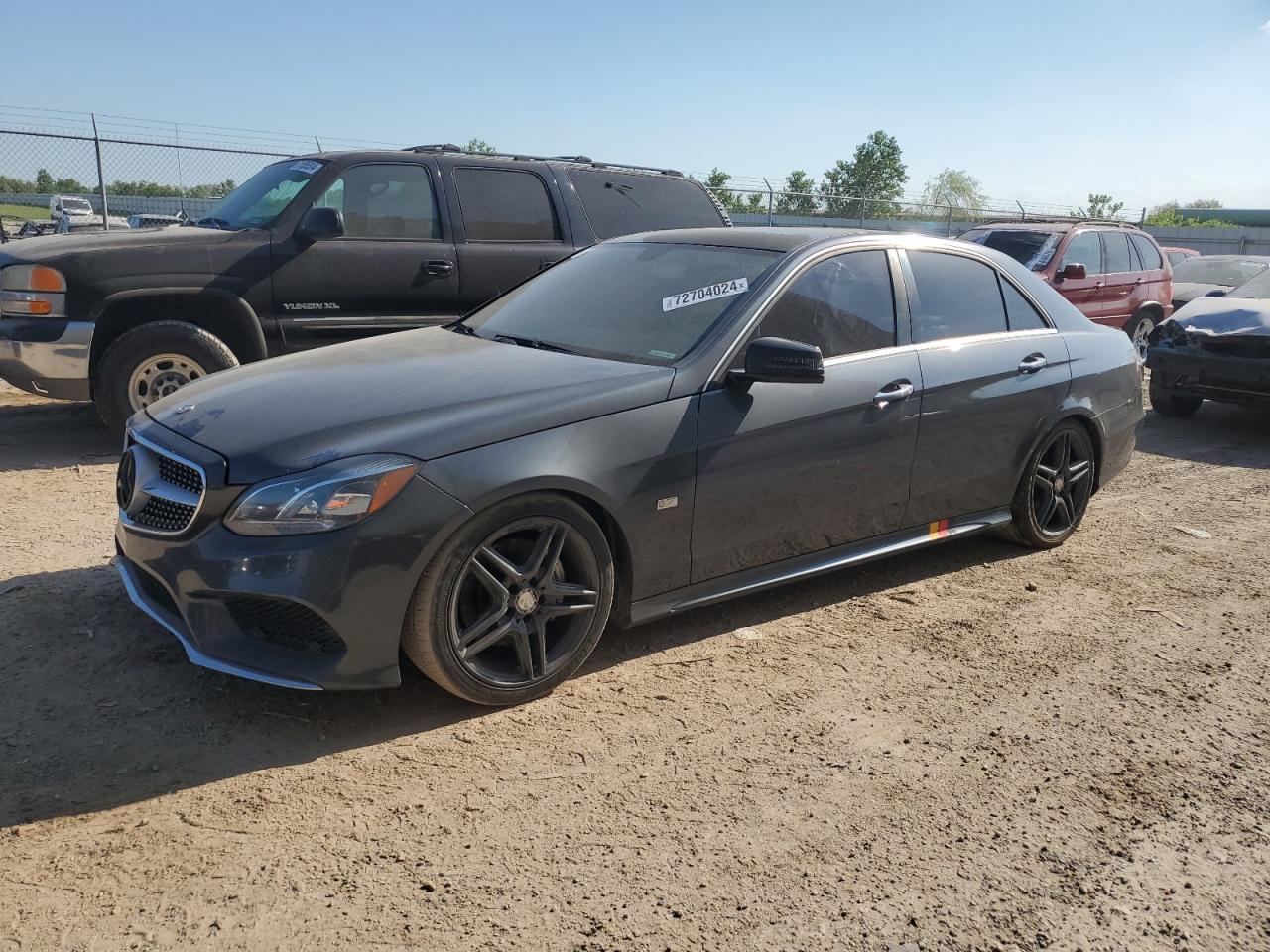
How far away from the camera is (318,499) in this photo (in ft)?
10.2

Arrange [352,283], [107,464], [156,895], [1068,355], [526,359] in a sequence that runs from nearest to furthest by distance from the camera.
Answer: [156,895]
[526,359]
[1068,355]
[107,464]
[352,283]

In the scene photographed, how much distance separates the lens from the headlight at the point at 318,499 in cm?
312

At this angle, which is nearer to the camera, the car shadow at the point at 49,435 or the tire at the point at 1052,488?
the tire at the point at 1052,488

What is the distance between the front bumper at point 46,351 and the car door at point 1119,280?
11.3 meters

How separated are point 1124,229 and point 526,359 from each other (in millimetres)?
11767

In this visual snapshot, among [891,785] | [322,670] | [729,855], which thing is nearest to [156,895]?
[322,670]

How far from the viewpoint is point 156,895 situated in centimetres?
254

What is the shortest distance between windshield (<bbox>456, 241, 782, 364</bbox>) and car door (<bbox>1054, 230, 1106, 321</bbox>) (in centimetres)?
902

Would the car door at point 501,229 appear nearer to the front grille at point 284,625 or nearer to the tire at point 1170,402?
the front grille at point 284,625

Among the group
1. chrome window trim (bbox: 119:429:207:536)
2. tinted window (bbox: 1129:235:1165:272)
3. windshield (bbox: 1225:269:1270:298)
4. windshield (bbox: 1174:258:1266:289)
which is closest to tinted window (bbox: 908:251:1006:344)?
chrome window trim (bbox: 119:429:207:536)

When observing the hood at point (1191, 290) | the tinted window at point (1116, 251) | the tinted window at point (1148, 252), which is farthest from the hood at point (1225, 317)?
the hood at point (1191, 290)

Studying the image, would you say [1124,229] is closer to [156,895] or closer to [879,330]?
[879,330]

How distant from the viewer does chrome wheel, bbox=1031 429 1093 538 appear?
5.32 meters

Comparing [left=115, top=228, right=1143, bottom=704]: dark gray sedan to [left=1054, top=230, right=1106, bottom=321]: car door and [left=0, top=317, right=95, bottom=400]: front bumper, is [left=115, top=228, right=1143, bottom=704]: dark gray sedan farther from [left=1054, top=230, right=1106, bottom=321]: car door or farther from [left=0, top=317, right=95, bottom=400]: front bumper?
[left=1054, top=230, right=1106, bottom=321]: car door
